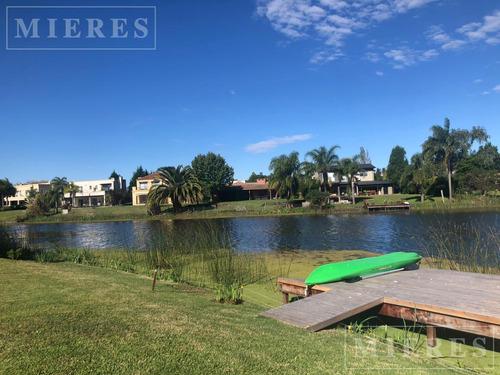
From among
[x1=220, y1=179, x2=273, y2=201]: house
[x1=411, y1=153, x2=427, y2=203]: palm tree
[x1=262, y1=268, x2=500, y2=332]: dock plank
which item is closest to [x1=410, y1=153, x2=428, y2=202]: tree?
[x1=411, y1=153, x2=427, y2=203]: palm tree

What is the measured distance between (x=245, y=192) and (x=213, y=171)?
975 centimetres

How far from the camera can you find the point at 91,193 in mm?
84312

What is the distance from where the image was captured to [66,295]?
5879 millimetres

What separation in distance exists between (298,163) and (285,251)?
39736 millimetres

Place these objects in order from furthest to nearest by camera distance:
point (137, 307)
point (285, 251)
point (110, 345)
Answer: point (285, 251), point (137, 307), point (110, 345)

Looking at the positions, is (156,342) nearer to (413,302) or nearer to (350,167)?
(413,302)

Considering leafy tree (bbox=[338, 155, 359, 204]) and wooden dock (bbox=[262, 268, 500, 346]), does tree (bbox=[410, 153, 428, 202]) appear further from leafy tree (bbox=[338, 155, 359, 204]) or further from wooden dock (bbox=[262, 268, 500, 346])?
wooden dock (bbox=[262, 268, 500, 346])

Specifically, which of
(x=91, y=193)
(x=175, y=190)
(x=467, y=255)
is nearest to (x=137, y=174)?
(x=91, y=193)

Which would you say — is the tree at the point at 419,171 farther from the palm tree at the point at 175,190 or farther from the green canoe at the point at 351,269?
the green canoe at the point at 351,269

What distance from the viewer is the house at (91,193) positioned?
3285 inches

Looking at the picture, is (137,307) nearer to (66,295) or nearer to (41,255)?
(66,295)

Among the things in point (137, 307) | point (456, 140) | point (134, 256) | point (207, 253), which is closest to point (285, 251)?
point (207, 253)

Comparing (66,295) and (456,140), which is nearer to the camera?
(66,295)

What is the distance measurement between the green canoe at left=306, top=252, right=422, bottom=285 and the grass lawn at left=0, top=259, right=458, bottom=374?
2.26 metres
